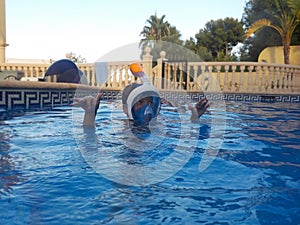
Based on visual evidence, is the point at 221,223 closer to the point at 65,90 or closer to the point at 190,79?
the point at 65,90

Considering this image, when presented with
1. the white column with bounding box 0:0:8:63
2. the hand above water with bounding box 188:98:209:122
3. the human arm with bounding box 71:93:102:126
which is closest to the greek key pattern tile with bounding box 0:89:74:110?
the human arm with bounding box 71:93:102:126

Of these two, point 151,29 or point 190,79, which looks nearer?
point 190,79

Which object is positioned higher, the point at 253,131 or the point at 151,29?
the point at 151,29

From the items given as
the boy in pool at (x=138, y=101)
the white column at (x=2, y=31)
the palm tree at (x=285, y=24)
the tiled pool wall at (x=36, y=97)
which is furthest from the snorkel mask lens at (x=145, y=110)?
the palm tree at (x=285, y=24)

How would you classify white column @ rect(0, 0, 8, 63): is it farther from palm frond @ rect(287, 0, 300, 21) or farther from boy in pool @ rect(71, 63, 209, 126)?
Answer: palm frond @ rect(287, 0, 300, 21)

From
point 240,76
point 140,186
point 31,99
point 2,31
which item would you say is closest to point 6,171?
point 140,186

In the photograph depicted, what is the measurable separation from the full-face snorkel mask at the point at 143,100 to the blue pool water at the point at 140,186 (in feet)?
1.77

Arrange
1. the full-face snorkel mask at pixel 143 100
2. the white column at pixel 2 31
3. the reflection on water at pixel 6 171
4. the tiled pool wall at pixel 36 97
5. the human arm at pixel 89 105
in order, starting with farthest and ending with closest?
the white column at pixel 2 31 < the tiled pool wall at pixel 36 97 < the human arm at pixel 89 105 < the full-face snorkel mask at pixel 143 100 < the reflection on water at pixel 6 171

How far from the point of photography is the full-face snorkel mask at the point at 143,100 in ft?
11.2

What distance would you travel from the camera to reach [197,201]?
1565 mm

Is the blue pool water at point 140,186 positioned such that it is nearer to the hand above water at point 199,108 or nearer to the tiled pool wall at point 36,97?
the hand above water at point 199,108

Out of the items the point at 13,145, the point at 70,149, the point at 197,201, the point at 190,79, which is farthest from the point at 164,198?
the point at 190,79

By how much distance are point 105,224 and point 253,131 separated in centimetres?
311

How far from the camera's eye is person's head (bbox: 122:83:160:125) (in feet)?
11.2
